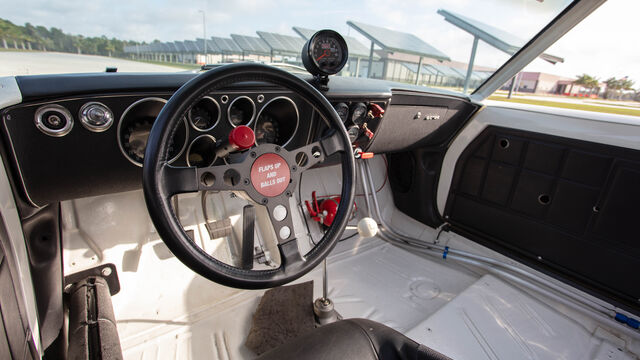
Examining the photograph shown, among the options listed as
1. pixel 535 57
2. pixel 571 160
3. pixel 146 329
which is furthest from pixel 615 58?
pixel 146 329

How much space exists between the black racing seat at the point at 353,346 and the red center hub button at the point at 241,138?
580mm

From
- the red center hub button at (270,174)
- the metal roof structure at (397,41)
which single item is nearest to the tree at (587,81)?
the metal roof structure at (397,41)

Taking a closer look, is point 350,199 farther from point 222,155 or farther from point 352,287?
point 352,287

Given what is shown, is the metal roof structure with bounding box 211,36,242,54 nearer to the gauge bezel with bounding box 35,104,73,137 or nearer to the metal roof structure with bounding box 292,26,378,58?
the metal roof structure with bounding box 292,26,378,58

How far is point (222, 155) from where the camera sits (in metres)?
A: 1.05

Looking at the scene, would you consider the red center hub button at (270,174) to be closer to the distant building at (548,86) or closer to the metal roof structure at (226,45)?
the metal roof structure at (226,45)

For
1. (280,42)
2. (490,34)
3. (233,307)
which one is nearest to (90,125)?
(233,307)

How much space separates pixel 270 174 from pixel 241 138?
6.0 inches

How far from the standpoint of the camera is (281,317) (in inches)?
69.7

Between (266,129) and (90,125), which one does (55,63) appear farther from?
(266,129)

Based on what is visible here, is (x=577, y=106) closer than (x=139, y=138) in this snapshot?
No

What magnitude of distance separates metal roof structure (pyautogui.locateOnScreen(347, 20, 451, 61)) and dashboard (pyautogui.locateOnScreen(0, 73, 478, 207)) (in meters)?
0.64

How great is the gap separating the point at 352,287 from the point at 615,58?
6.20 feet

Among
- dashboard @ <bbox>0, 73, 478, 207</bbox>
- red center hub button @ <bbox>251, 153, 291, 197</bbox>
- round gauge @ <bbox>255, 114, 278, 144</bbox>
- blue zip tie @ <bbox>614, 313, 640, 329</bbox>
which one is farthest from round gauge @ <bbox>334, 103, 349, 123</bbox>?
blue zip tie @ <bbox>614, 313, 640, 329</bbox>
